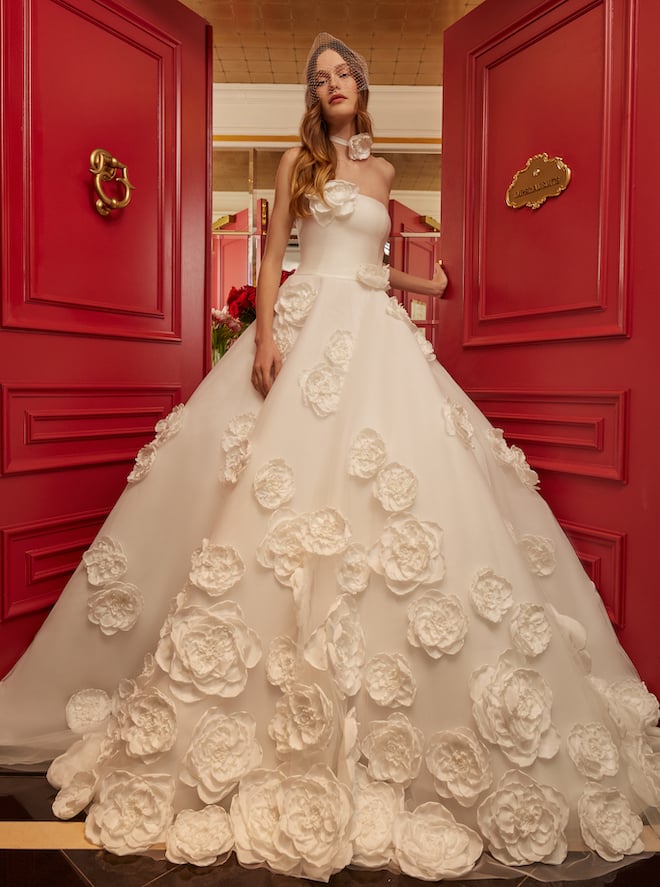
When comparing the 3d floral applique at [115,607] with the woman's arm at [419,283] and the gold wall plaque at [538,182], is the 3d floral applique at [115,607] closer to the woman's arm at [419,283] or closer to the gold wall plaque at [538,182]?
the woman's arm at [419,283]

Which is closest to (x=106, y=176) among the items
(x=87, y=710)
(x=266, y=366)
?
(x=266, y=366)

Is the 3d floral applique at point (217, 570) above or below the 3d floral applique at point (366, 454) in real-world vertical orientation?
below

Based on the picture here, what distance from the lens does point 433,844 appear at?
4.12 ft

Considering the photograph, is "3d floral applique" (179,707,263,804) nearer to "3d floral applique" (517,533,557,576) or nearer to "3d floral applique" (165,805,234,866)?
"3d floral applique" (165,805,234,866)

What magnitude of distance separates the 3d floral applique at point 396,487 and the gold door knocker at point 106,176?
4.68 feet

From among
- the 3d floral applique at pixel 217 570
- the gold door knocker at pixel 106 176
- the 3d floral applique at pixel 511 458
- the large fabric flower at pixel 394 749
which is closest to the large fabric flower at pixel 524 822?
the large fabric flower at pixel 394 749

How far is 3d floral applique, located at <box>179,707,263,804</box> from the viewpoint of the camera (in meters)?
1.30

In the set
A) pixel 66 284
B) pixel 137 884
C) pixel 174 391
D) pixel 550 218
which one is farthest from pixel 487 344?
pixel 137 884

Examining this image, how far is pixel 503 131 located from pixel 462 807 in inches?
86.3

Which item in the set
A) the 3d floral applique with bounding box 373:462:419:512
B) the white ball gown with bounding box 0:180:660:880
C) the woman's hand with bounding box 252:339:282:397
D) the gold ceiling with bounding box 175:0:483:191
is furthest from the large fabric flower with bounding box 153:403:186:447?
the gold ceiling with bounding box 175:0:483:191

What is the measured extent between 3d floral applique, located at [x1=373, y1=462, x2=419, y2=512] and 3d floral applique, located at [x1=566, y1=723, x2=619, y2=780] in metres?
0.62

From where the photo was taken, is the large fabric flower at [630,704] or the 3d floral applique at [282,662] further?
the large fabric flower at [630,704]

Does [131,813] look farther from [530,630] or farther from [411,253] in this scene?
[411,253]

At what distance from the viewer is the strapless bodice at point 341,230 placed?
1952 mm
